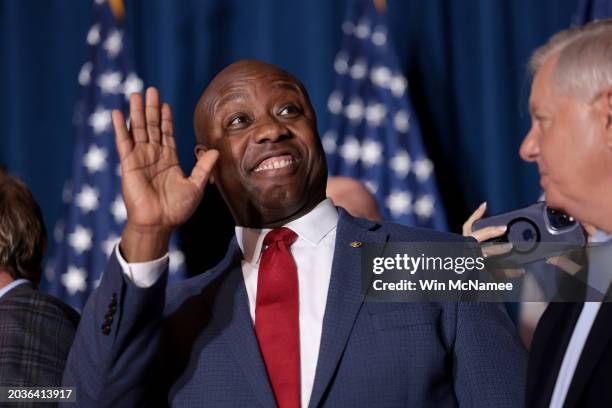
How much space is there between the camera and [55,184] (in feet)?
11.5

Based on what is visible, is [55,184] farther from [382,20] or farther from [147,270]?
[147,270]

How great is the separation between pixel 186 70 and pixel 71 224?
0.72 metres

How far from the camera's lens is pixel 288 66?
3.34 meters

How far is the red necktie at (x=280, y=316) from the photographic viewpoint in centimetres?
166

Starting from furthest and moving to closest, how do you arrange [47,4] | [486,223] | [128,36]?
[47,4] → [128,36] → [486,223]

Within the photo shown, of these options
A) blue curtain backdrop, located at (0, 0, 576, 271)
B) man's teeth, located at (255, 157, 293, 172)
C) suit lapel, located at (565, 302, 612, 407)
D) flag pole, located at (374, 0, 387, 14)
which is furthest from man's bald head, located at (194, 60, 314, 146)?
flag pole, located at (374, 0, 387, 14)

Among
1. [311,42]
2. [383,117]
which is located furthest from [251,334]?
[311,42]

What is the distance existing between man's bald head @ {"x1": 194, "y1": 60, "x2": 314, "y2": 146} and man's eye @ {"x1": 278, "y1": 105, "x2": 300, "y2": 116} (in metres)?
0.06

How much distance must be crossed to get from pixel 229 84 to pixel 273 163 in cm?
23

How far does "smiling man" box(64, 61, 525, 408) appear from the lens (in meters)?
1.62

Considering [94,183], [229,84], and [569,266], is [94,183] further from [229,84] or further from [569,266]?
[569,266]

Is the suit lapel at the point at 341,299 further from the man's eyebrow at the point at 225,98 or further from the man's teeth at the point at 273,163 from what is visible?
the man's eyebrow at the point at 225,98

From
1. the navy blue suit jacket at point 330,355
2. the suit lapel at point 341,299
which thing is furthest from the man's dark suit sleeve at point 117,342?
the suit lapel at point 341,299

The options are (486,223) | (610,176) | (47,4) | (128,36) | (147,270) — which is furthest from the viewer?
(47,4)
